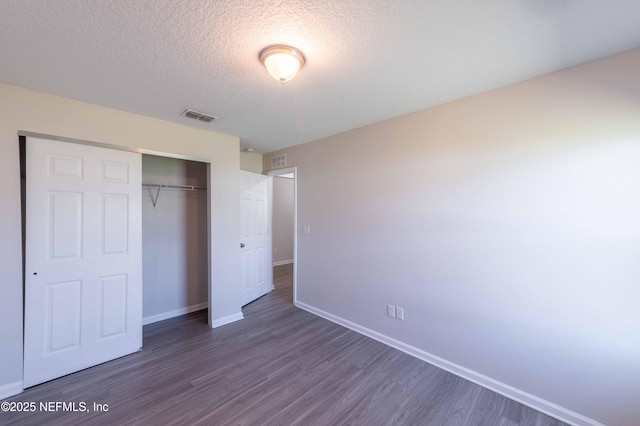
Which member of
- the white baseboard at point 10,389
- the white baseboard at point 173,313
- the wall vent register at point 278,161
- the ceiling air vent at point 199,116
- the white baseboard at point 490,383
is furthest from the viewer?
the wall vent register at point 278,161

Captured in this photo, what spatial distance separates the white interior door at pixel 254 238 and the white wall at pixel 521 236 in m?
1.76

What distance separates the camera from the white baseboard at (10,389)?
1.96 metres

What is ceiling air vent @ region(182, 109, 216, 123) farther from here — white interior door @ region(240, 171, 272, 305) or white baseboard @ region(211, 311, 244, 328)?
white baseboard @ region(211, 311, 244, 328)

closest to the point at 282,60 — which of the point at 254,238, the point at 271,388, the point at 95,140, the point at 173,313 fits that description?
the point at 95,140

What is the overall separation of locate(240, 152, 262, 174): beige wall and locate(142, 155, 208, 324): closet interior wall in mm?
679

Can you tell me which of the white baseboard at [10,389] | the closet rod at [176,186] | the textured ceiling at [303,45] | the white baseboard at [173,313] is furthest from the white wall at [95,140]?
the white baseboard at [173,313]

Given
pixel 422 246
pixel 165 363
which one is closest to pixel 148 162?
pixel 165 363

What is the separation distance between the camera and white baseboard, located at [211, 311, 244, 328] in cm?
318

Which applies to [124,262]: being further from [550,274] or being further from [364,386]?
[550,274]

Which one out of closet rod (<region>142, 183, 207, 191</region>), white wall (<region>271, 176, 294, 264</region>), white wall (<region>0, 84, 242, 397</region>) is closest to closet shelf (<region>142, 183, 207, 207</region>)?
closet rod (<region>142, 183, 207, 191</region>)

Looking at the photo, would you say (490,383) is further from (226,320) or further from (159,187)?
(159,187)

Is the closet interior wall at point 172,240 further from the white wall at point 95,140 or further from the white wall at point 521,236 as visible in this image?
the white wall at point 521,236

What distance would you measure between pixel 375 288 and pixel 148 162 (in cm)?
323

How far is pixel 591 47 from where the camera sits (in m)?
1.58
